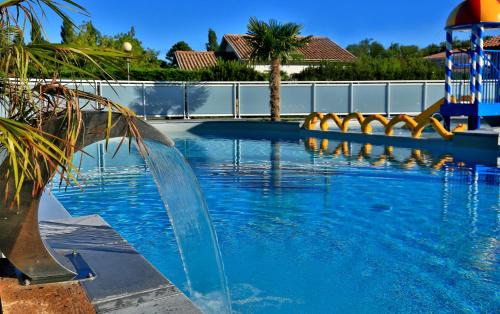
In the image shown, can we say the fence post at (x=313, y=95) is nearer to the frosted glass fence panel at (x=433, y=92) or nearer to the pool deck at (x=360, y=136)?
the pool deck at (x=360, y=136)

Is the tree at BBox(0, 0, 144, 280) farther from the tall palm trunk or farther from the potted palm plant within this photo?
the tall palm trunk

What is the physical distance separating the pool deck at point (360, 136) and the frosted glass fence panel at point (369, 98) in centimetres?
327

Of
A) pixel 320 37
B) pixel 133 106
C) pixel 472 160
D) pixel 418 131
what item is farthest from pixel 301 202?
pixel 320 37

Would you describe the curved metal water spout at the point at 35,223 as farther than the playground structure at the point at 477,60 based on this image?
No

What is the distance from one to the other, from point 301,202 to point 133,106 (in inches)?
617

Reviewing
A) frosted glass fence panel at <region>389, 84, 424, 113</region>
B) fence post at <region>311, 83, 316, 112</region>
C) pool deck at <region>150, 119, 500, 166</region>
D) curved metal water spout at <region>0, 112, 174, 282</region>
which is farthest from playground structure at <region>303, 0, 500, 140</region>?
curved metal water spout at <region>0, 112, 174, 282</region>

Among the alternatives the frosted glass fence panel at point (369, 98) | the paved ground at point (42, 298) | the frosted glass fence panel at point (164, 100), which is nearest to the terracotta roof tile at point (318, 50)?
the frosted glass fence panel at point (369, 98)

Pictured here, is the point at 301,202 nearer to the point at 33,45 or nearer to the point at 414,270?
the point at 414,270

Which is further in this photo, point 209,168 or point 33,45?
point 209,168

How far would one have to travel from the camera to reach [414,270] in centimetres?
459

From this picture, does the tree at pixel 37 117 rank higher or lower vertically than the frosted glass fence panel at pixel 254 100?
lower

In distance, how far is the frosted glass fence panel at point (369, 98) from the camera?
2336 centimetres

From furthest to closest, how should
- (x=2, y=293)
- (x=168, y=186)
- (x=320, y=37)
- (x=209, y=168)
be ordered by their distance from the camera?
(x=320, y=37)
(x=209, y=168)
(x=168, y=186)
(x=2, y=293)

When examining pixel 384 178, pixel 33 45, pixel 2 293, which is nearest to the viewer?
pixel 33 45
